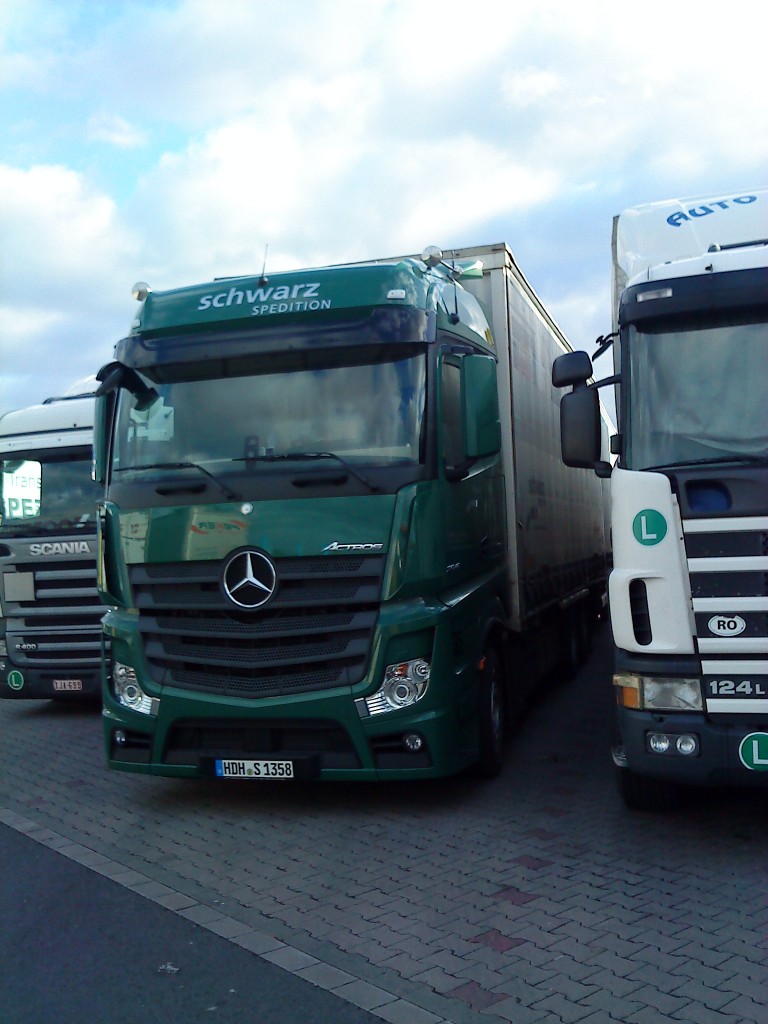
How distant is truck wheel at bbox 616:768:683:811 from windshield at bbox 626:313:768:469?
197 centimetres

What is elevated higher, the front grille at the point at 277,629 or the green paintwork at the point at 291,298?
the green paintwork at the point at 291,298

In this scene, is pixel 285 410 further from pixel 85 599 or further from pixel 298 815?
pixel 85 599

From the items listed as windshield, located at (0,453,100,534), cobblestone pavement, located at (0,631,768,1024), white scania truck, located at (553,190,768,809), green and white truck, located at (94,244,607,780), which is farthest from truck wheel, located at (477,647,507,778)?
windshield, located at (0,453,100,534)

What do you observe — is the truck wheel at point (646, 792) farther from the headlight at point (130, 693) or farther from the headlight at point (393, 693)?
the headlight at point (130, 693)

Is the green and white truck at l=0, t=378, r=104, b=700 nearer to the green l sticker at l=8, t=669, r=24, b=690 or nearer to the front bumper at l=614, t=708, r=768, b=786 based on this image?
the green l sticker at l=8, t=669, r=24, b=690

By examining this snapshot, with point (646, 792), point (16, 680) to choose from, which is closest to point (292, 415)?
Answer: point (646, 792)

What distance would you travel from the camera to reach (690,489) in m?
5.85

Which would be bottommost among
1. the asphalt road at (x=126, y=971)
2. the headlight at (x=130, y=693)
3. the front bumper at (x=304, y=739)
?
the asphalt road at (x=126, y=971)

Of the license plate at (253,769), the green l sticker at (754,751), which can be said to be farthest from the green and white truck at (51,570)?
the green l sticker at (754,751)

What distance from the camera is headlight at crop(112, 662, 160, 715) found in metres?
7.20

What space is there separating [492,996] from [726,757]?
2.04 metres

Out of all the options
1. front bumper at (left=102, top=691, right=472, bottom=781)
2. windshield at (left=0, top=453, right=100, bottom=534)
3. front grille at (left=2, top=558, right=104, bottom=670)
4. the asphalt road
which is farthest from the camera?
windshield at (left=0, top=453, right=100, bottom=534)

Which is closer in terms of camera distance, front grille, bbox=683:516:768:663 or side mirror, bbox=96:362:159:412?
front grille, bbox=683:516:768:663

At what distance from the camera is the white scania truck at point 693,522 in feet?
18.9
